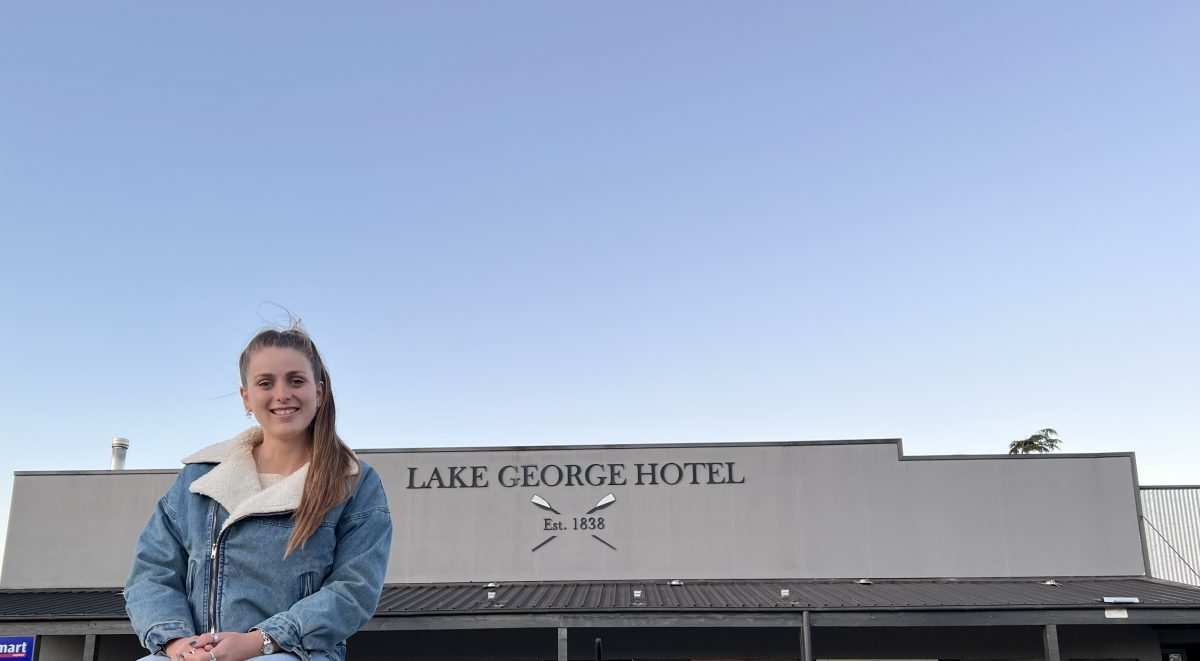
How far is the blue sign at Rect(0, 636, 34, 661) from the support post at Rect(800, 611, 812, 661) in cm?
1059

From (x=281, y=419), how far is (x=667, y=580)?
49.0 ft

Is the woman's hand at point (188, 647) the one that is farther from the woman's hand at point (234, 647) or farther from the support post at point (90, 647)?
the support post at point (90, 647)

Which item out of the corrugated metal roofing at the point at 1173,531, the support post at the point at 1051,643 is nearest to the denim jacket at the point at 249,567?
the support post at the point at 1051,643

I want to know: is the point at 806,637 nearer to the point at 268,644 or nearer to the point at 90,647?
the point at 90,647

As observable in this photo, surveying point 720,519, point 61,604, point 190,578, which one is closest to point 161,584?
point 190,578

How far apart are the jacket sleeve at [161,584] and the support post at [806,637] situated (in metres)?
11.5

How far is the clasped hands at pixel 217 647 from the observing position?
1.93 m

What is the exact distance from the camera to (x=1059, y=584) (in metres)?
15.6

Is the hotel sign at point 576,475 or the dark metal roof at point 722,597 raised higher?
the hotel sign at point 576,475

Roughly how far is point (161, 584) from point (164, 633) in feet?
0.50

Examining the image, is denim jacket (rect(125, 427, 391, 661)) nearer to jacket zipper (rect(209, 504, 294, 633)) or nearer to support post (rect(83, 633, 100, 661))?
jacket zipper (rect(209, 504, 294, 633))

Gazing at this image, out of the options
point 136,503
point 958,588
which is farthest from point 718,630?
point 136,503

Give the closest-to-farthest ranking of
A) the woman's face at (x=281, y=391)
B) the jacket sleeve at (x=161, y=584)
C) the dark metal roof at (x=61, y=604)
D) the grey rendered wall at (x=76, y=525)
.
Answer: the jacket sleeve at (x=161, y=584)
the woman's face at (x=281, y=391)
the dark metal roof at (x=61, y=604)
the grey rendered wall at (x=76, y=525)

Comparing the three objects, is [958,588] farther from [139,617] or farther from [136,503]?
[139,617]
